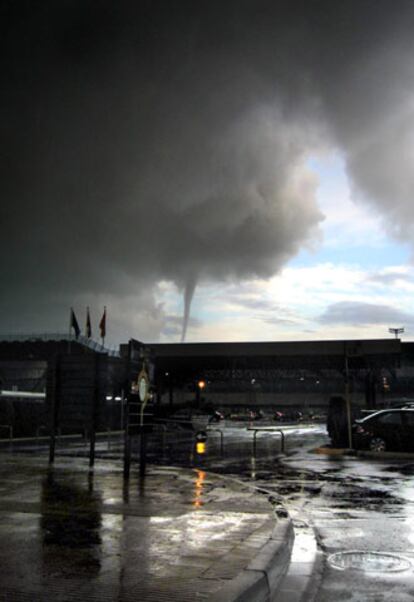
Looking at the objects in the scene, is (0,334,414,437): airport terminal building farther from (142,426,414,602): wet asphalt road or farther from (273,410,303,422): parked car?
(273,410,303,422): parked car

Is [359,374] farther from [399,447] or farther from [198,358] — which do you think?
[399,447]

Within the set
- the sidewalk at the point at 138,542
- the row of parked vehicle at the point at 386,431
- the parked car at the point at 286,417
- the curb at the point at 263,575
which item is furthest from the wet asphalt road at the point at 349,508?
the parked car at the point at 286,417

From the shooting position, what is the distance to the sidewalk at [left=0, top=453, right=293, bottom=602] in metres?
4.95

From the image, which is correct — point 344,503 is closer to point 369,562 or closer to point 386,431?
point 369,562

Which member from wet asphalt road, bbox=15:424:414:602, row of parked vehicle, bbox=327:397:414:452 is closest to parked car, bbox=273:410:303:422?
wet asphalt road, bbox=15:424:414:602

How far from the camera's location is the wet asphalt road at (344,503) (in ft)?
19.1

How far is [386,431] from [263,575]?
16.0m

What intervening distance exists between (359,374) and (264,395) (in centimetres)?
3951

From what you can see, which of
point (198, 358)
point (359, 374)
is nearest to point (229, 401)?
point (359, 374)

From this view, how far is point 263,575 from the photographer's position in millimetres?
5297

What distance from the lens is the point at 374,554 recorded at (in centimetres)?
688

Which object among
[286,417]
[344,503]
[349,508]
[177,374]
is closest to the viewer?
[349,508]

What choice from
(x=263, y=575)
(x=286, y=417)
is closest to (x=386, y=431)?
(x=263, y=575)

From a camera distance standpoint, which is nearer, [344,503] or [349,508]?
[349,508]
